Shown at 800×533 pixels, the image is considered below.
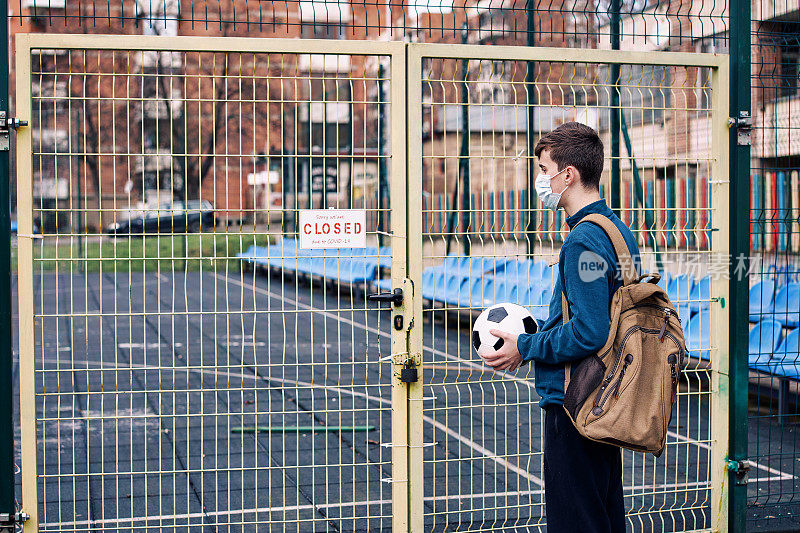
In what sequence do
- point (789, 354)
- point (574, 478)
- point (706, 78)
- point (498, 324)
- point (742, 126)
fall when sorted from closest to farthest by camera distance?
point (574, 478) → point (498, 324) → point (742, 126) → point (706, 78) → point (789, 354)

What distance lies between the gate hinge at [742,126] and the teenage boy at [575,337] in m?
1.64

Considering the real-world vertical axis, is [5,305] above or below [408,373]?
above

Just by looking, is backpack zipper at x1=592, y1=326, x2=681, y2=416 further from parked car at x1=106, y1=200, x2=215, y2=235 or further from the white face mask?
parked car at x1=106, y1=200, x2=215, y2=235

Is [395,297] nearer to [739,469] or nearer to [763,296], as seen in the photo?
[739,469]

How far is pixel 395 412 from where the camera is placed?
445 cm

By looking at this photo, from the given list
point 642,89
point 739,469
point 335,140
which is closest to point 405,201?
point 335,140

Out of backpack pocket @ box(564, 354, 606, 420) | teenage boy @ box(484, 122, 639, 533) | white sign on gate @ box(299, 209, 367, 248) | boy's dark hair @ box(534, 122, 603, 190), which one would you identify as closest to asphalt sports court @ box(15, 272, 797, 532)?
white sign on gate @ box(299, 209, 367, 248)

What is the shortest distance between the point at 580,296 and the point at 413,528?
6.12 feet

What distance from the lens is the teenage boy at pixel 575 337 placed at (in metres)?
3.23

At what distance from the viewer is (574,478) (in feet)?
11.1

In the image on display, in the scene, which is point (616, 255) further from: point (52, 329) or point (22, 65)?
point (52, 329)

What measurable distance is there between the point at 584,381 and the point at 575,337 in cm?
17

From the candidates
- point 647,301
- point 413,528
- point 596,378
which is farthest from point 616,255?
point 413,528

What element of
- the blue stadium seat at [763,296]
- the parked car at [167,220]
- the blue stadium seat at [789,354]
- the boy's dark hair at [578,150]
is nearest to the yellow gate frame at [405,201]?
the parked car at [167,220]
